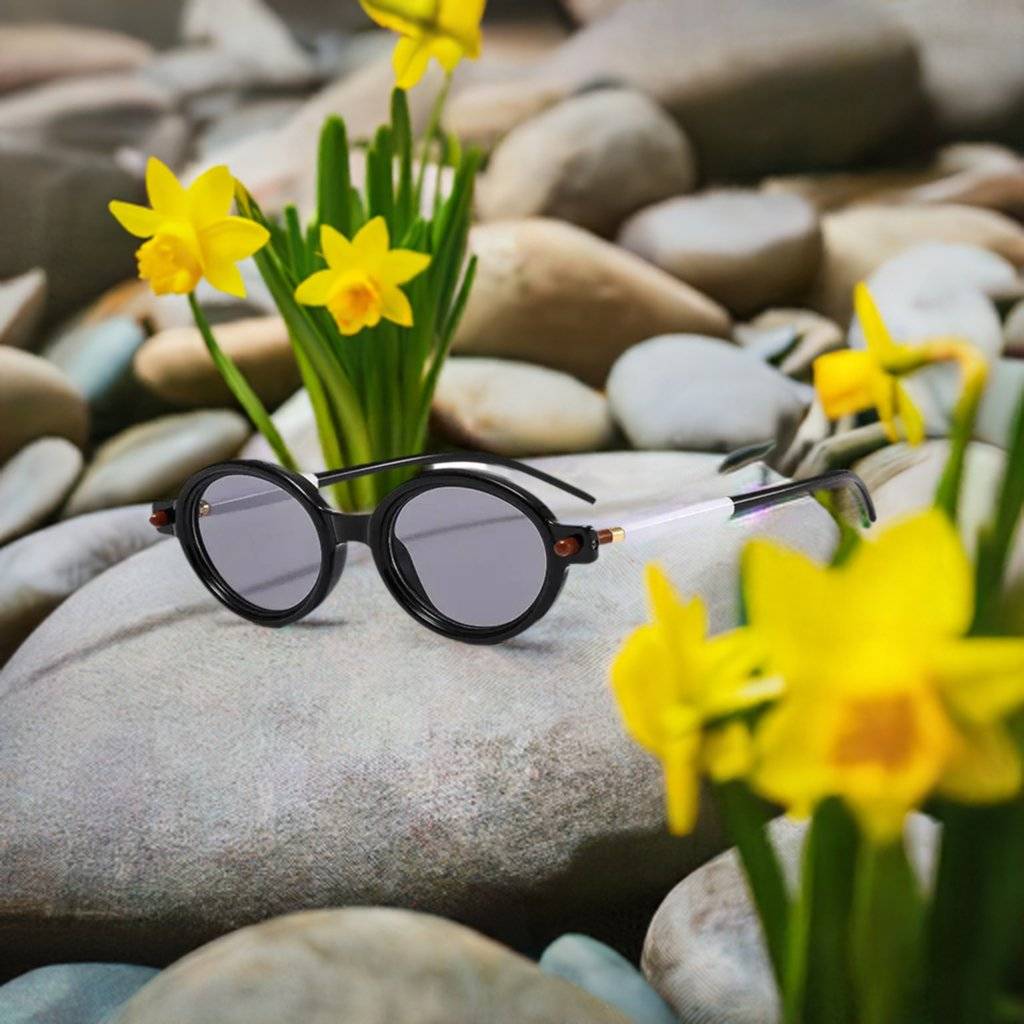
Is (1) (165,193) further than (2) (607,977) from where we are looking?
Yes

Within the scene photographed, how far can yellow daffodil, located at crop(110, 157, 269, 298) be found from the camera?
0.60m

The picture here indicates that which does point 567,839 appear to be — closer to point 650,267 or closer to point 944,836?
point 944,836

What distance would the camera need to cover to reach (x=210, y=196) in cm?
61

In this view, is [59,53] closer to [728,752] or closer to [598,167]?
[598,167]

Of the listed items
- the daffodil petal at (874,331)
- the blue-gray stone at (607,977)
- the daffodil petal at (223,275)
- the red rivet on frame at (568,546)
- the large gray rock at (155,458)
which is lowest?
the large gray rock at (155,458)

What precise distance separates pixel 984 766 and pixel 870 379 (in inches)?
5.8

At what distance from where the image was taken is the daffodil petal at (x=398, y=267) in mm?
641

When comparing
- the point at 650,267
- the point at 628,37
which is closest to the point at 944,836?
the point at 650,267

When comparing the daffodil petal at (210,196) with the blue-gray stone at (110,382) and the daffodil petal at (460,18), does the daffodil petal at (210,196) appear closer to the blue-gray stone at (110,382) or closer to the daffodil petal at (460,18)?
the daffodil petal at (460,18)

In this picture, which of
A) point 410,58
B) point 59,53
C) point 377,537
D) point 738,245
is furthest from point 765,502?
point 59,53

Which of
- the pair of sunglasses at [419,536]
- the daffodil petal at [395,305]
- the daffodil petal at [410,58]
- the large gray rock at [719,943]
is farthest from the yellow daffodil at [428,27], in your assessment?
the large gray rock at [719,943]

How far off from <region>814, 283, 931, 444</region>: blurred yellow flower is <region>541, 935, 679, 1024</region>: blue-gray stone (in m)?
0.22

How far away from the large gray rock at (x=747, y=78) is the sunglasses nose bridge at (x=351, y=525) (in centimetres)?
52

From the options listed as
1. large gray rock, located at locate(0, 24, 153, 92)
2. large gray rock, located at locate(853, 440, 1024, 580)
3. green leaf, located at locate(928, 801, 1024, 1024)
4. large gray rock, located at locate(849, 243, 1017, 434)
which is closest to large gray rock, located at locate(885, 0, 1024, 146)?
large gray rock, located at locate(849, 243, 1017, 434)
